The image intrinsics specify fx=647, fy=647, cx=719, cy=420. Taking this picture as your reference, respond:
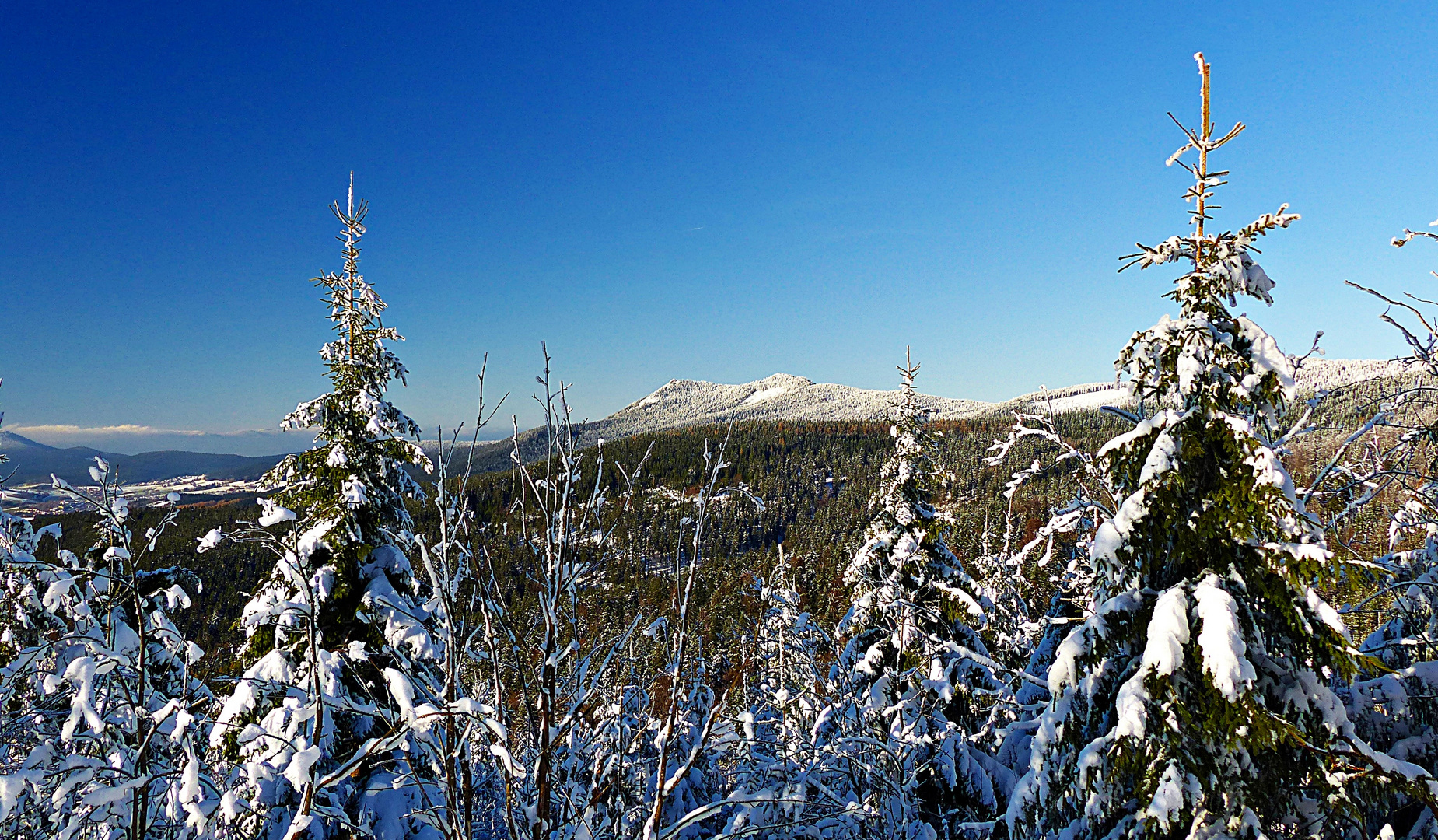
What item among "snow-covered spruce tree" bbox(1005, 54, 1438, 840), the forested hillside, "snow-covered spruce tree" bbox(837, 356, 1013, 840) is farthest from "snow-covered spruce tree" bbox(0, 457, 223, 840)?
"snow-covered spruce tree" bbox(837, 356, 1013, 840)

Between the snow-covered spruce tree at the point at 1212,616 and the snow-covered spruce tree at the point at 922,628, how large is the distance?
17.6 ft

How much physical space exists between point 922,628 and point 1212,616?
25.7 feet

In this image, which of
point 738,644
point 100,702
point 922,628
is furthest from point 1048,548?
point 100,702

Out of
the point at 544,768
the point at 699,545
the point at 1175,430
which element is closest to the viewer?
the point at 544,768

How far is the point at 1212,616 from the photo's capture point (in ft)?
14.5

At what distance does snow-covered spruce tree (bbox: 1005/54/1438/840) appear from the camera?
441 centimetres

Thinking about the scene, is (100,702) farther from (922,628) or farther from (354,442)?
(922,628)

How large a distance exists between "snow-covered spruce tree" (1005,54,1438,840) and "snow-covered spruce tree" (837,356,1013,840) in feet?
17.6

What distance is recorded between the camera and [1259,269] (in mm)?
4730

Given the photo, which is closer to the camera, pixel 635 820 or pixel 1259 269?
pixel 635 820

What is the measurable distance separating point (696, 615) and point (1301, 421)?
14.8 ft

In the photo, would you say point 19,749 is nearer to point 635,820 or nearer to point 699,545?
point 635,820

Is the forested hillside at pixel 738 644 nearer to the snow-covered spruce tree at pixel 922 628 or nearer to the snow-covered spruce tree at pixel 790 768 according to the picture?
the snow-covered spruce tree at pixel 790 768

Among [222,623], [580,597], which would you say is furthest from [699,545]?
[222,623]
